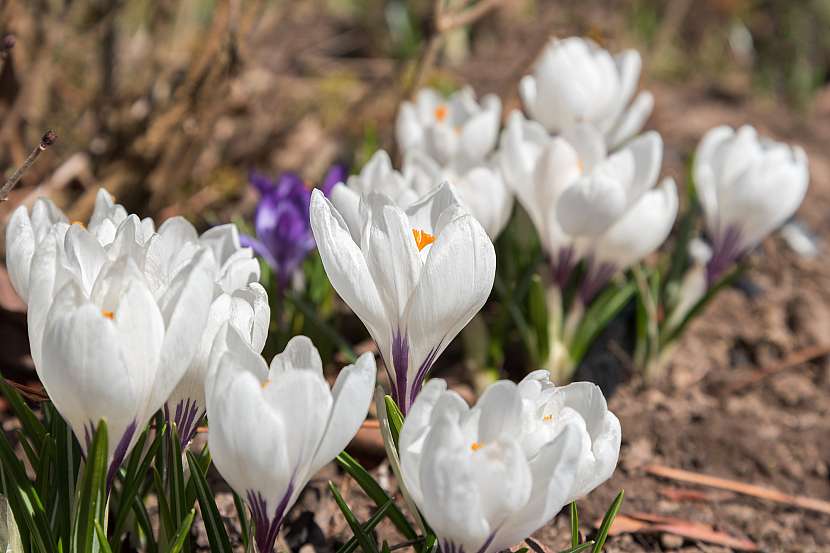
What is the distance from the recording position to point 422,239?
4.07 ft

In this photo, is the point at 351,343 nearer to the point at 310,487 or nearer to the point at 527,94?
the point at 310,487

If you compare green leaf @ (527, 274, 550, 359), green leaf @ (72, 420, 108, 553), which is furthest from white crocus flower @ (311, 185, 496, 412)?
green leaf @ (527, 274, 550, 359)

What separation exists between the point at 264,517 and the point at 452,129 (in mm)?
1363

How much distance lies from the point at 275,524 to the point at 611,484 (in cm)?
94

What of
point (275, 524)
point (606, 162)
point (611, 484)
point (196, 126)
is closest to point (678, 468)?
point (611, 484)

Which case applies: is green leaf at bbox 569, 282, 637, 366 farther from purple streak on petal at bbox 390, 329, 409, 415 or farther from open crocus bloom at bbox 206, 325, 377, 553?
open crocus bloom at bbox 206, 325, 377, 553

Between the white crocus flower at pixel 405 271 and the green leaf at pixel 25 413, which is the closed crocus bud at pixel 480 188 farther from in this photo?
the green leaf at pixel 25 413

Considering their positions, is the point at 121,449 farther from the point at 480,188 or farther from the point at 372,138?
the point at 372,138

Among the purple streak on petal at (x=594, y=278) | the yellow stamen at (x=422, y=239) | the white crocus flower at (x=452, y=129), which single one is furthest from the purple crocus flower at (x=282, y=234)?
the yellow stamen at (x=422, y=239)

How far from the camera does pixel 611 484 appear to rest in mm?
1834

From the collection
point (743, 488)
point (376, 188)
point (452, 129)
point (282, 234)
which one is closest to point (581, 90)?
point (452, 129)

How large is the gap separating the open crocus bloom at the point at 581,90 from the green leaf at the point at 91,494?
1399mm

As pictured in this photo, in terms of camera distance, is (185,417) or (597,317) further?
(597,317)

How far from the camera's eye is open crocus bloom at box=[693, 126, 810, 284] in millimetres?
2004
